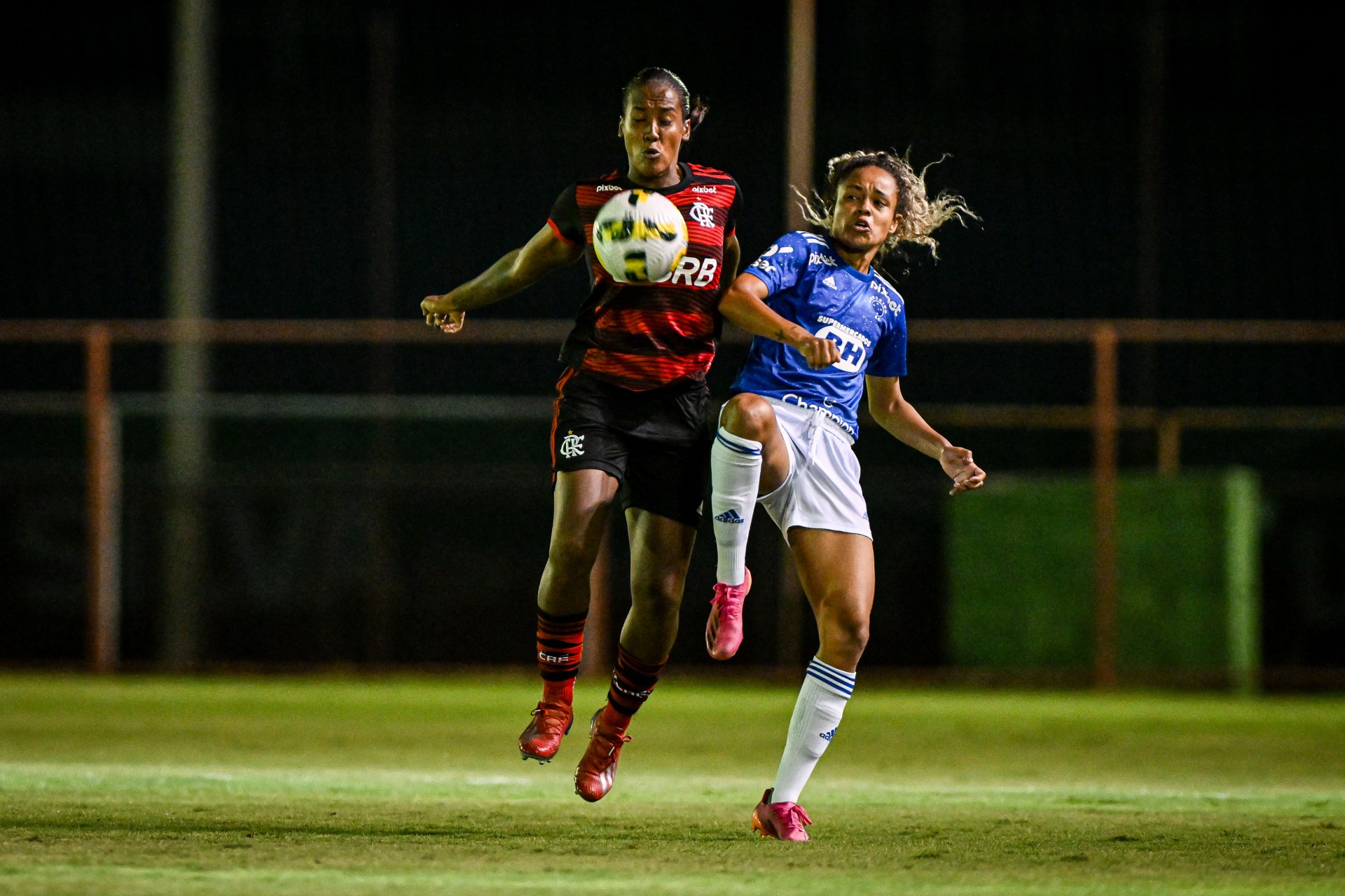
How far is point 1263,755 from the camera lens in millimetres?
9211

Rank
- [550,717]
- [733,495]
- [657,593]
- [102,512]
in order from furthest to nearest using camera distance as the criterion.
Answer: [102,512], [657,593], [550,717], [733,495]

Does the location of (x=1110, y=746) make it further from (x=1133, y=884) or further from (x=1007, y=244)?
(x=1007, y=244)

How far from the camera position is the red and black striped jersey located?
19.7 feet

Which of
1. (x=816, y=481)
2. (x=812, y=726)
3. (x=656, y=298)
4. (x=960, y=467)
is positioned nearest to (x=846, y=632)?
(x=812, y=726)

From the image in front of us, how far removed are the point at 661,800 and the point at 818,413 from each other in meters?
1.84

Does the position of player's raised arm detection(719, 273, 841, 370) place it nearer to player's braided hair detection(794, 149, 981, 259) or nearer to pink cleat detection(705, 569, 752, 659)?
player's braided hair detection(794, 149, 981, 259)

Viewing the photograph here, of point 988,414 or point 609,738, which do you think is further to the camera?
point 988,414

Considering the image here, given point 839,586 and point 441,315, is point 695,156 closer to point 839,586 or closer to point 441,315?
point 441,315

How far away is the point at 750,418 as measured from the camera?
579cm

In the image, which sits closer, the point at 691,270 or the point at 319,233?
the point at 691,270

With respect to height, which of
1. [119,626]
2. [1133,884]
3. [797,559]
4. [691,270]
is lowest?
[119,626]

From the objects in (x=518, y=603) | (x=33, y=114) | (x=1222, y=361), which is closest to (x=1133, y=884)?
(x=518, y=603)

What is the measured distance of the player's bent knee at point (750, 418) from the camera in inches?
228

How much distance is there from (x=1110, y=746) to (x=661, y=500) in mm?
4481
